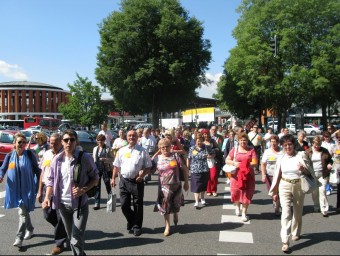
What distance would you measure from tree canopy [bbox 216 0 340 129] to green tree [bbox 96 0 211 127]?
4.85m

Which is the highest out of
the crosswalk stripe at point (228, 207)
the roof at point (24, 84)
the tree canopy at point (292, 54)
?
the roof at point (24, 84)

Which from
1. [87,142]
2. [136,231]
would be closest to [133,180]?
[136,231]

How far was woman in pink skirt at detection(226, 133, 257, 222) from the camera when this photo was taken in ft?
23.6

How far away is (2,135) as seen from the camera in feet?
53.1

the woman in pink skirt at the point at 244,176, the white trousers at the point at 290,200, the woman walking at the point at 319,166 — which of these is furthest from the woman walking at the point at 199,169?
the white trousers at the point at 290,200

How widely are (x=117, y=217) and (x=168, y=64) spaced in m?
31.3

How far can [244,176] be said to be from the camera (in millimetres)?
7199

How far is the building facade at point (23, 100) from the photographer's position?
350 ft

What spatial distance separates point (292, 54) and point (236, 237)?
3068cm

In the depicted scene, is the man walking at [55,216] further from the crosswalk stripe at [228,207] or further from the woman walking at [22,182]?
the crosswalk stripe at [228,207]

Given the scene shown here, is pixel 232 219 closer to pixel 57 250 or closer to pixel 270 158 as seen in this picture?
pixel 270 158

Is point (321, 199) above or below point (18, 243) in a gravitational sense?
above

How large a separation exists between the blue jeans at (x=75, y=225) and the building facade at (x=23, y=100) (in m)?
110

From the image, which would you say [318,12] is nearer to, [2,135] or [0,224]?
[2,135]
